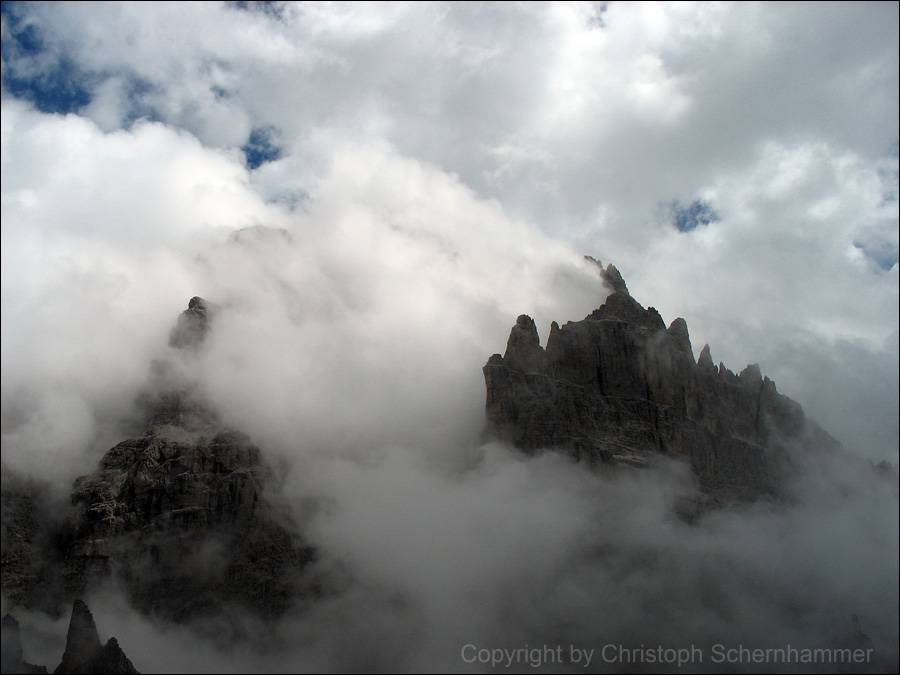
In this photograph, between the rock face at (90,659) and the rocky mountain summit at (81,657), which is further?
the rock face at (90,659)

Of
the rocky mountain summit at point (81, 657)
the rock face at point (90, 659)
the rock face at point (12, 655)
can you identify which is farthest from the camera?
the rock face at point (90, 659)

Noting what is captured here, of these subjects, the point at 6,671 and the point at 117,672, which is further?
the point at 117,672

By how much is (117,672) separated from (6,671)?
21278 millimetres

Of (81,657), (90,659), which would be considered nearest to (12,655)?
(81,657)

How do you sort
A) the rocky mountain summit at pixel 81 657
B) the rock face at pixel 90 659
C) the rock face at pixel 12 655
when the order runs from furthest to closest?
the rock face at pixel 90 659
the rocky mountain summit at pixel 81 657
the rock face at pixel 12 655

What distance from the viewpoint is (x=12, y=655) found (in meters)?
190

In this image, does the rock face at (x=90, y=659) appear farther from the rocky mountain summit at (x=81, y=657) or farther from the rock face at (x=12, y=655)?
the rock face at (x=12, y=655)

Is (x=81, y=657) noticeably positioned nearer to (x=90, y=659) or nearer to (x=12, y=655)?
(x=90, y=659)

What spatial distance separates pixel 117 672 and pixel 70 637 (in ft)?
43.0

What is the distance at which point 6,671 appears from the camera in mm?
184125

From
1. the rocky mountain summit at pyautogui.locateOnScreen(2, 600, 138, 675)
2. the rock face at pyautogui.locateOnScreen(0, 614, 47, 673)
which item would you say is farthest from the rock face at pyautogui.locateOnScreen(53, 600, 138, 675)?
the rock face at pyautogui.locateOnScreen(0, 614, 47, 673)

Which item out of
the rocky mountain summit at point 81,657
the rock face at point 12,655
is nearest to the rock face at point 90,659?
the rocky mountain summit at point 81,657

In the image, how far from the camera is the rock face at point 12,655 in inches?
7343

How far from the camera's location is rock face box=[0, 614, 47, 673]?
186500mm
